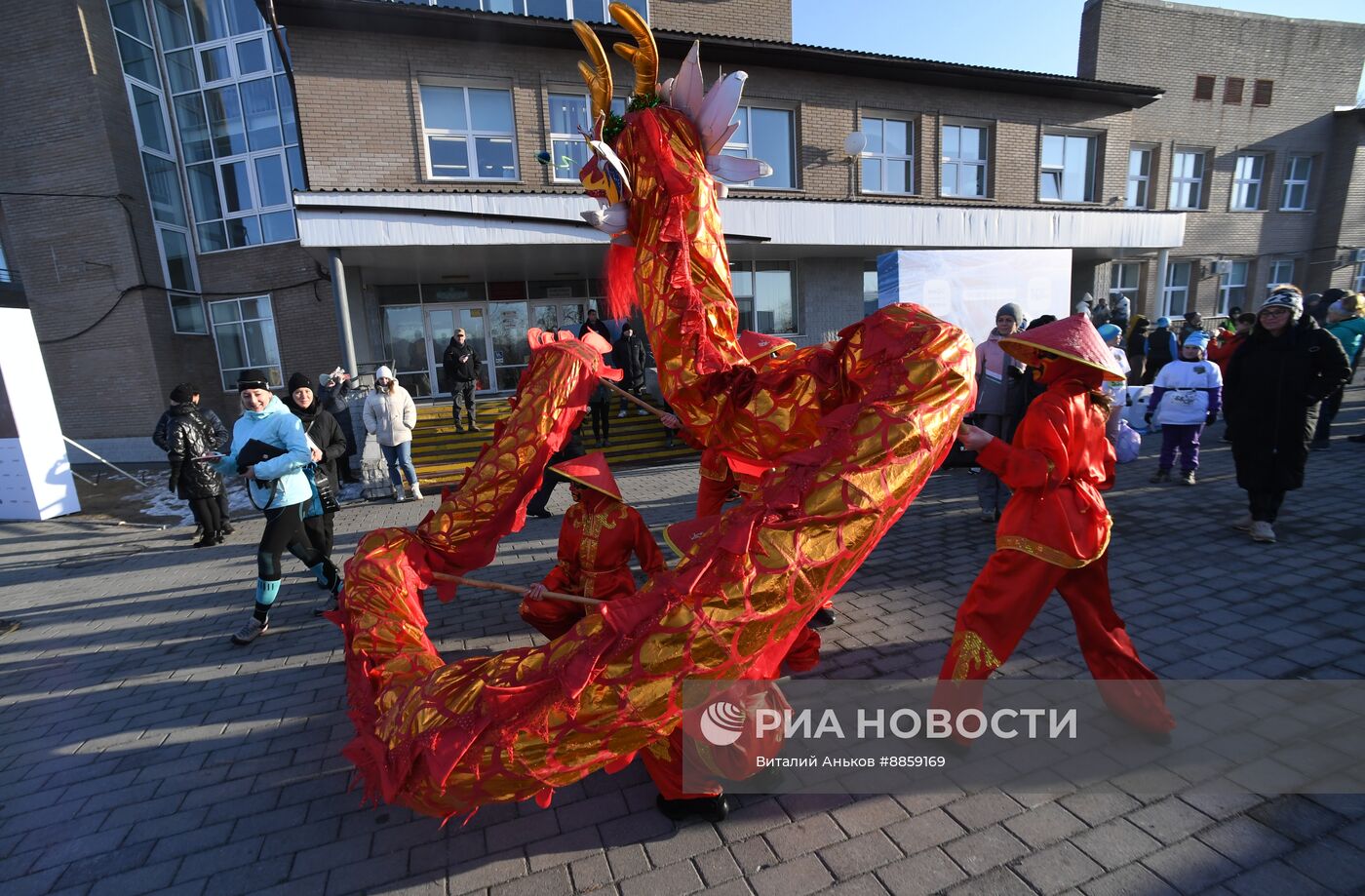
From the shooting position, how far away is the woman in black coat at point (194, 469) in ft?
21.5

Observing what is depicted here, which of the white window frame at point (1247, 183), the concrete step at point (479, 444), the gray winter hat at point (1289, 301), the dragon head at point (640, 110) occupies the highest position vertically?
the white window frame at point (1247, 183)

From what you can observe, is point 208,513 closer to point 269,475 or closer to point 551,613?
point 269,475

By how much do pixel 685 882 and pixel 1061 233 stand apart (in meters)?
14.9

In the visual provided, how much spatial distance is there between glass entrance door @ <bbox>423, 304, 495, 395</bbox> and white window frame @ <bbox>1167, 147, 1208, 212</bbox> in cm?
1896

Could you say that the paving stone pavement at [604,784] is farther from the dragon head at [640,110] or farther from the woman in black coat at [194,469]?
the dragon head at [640,110]

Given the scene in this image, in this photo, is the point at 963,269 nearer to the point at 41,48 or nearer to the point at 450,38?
the point at 450,38

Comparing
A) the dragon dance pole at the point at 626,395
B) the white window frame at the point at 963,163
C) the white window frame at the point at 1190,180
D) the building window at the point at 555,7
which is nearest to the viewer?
the dragon dance pole at the point at 626,395

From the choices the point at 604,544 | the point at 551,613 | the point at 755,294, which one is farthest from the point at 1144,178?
the point at 551,613

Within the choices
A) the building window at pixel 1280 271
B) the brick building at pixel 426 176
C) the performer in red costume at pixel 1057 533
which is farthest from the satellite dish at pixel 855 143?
the building window at pixel 1280 271

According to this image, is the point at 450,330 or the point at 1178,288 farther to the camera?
the point at 1178,288

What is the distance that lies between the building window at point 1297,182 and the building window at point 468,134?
73.1ft

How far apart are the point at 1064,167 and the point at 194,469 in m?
18.6

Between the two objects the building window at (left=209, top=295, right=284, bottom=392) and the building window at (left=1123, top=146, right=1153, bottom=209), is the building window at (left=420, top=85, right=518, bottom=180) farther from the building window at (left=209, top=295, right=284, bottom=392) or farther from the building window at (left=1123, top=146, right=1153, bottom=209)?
the building window at (left=1123, top=146, right=1153, bottom=209)

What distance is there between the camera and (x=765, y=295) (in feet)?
43.8
